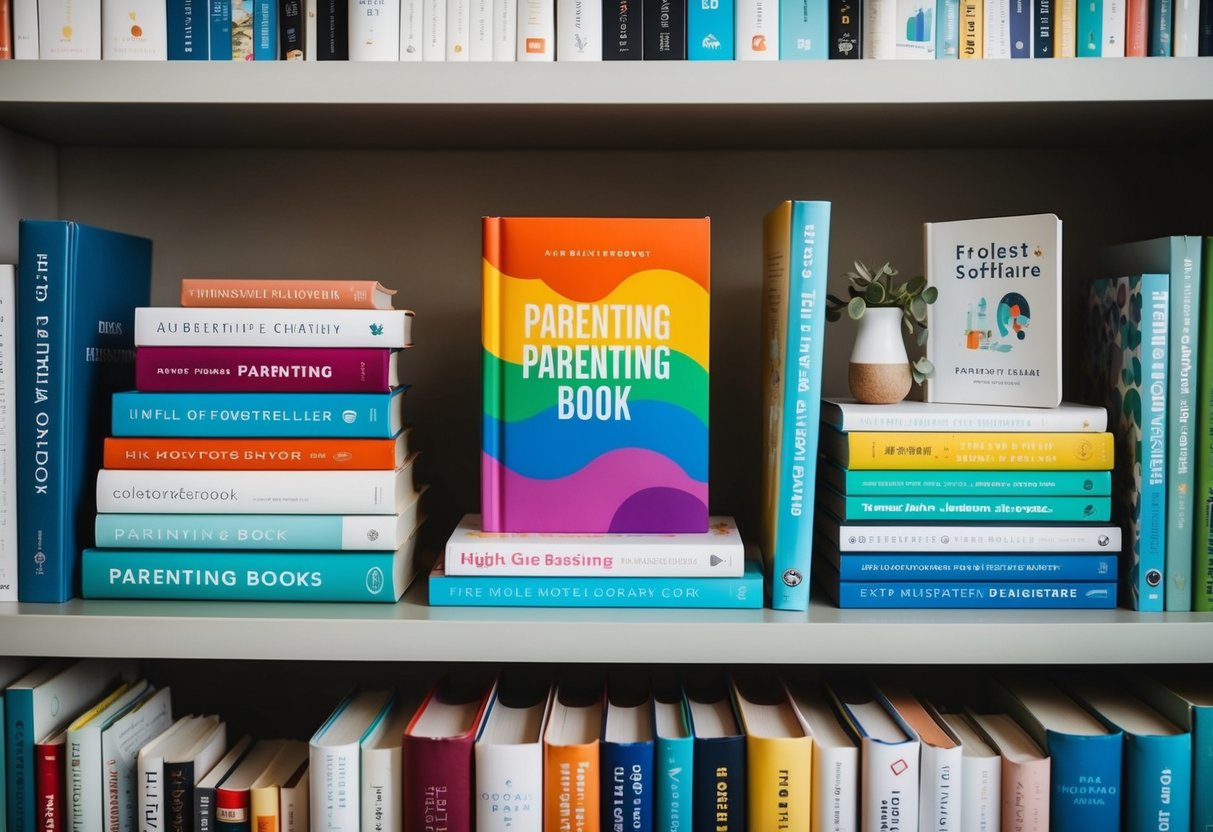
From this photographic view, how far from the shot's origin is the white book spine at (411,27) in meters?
0.89

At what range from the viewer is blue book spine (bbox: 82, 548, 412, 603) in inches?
34.9

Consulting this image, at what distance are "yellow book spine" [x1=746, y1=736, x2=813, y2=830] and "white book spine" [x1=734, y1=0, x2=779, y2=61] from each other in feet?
2.09

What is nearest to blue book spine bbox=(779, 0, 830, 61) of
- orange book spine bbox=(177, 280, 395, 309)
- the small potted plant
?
the small potted plant

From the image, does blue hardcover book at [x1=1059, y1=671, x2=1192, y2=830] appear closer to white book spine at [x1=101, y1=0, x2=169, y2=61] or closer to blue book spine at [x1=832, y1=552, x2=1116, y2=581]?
blue book spine at [x1=832, y1=552, x2=1116, y2=581]

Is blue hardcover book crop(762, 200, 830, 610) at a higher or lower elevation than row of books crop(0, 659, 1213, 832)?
higher

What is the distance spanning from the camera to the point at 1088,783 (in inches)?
33.2

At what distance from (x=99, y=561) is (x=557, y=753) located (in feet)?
1.53

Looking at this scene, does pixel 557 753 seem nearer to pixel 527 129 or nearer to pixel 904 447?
pixel 904 447

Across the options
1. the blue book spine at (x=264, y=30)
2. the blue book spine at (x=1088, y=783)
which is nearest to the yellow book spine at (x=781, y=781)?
the blue book spine at (x=1088, y=783)

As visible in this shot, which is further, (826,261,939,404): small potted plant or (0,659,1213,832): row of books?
(826,261,939,404): small potted plant

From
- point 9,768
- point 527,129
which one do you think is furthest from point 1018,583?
point 9,768

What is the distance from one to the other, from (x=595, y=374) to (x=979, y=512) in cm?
39

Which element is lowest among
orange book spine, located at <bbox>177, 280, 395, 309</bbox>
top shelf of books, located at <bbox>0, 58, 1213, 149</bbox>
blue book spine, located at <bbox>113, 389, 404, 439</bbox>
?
blue book spine, located at <bbox>113, 389, 404, 439</bbox>

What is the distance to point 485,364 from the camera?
0.92m
